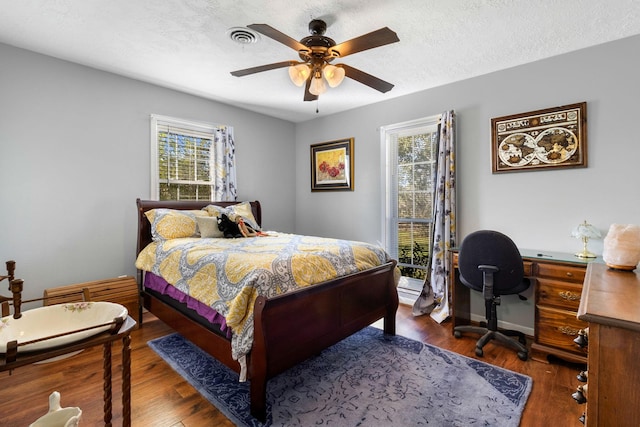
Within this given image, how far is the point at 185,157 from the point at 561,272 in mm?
4111

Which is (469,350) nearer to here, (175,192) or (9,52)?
(175,192)

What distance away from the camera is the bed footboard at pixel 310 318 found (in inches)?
69.6

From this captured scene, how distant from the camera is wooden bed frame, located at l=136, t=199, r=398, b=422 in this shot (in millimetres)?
1770

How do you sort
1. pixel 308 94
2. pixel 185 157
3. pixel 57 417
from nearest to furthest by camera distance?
pixel 57 417, pixel 308 94, pixel 185 157

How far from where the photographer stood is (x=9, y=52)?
106 inches

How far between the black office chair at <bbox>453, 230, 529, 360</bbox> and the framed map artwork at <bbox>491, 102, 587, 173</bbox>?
3.30 feet

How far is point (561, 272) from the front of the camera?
2420 mm

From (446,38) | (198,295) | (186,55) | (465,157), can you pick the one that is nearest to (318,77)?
(446,38)

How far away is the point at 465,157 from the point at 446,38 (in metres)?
1.33

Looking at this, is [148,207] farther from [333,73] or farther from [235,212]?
[333,73]

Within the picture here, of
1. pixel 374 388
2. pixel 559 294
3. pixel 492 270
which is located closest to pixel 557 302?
pixel 559 294

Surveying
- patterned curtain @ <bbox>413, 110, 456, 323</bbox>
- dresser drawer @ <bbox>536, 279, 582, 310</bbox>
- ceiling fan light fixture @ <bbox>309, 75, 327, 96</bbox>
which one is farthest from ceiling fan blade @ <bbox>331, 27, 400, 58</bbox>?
dresser drawer @ <bbox>536, 279, 582, 310</bbox>

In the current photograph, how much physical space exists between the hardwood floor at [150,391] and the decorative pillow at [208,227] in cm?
116

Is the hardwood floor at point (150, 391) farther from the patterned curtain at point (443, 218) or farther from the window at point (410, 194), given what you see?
the window at point (410, 194)
